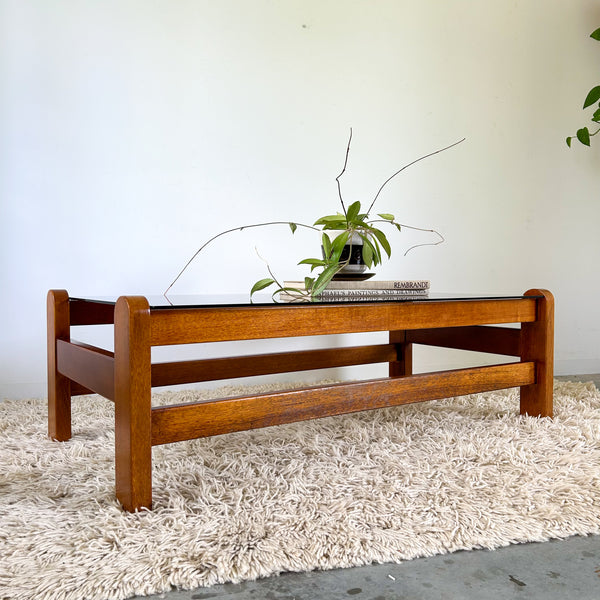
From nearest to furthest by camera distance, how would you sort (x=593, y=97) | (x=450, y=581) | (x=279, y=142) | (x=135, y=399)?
(x=450, y=581), (x=135, y=399), (x=279, y=142), (x=593, y=97)

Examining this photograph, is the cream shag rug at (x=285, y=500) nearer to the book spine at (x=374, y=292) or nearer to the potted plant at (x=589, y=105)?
the book spine at (x=374, y=292)

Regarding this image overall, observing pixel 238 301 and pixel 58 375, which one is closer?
pixel 238 301

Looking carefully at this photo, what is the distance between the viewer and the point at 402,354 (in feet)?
5.74

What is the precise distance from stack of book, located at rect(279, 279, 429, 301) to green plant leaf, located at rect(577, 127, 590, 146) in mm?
1442

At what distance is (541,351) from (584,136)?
1.34m

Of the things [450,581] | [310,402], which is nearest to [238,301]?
[310,402]

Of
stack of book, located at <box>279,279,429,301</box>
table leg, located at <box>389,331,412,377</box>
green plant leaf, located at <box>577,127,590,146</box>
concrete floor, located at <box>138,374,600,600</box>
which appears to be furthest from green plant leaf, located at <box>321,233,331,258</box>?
green plant leaf, located at <box>577,127,590,146</box>

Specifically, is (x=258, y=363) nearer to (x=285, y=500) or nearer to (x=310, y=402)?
(x=310, y=402)

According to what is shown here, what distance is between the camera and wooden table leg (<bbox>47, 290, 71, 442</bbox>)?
4.25 ft

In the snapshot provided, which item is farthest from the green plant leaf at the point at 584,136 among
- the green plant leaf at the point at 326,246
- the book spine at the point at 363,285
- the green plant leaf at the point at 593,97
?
the green plant leaf at the point at 326,246

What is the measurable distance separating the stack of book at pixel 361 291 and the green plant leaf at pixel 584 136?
1442 millimetres

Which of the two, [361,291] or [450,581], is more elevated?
[361,291]

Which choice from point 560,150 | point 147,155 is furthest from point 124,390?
point 560,150

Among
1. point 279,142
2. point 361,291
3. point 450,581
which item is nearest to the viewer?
point 450,581
